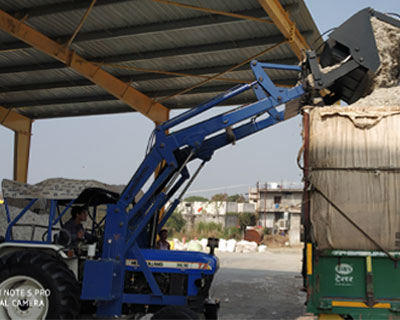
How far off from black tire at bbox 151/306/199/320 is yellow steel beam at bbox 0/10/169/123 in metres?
9.43

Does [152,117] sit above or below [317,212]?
above

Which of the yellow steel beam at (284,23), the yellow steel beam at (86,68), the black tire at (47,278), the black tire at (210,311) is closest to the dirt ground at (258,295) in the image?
A: the black tire at (210,311)

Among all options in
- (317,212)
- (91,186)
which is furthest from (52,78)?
(317,212)

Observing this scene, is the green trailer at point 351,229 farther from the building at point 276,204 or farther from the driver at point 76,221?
the building at point 276,204

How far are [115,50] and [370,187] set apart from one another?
35.6 feet

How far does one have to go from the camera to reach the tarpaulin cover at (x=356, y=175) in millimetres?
5500

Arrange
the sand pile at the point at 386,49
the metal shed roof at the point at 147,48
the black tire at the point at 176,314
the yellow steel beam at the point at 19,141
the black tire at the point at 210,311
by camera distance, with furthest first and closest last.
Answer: the yellow steel beam at the point at 19,141 → the metal shed roof at the point at 147,48 → the black tire at the point at 210,311 → the sand pile at the point at 386,49 → the black tire at the point at 176,314

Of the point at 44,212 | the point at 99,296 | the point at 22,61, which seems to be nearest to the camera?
the point at 99,296

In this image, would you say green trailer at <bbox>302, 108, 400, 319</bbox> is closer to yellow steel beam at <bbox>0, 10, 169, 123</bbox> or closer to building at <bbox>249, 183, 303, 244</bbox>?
yellow steel beam at <bbox>0, 10, 169, 123</bbox>

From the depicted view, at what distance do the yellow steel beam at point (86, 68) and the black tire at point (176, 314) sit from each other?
943cm

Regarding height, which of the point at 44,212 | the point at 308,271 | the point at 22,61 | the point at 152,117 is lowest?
the point at 308,271

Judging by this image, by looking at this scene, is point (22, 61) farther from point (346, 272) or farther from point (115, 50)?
point (346, 272)

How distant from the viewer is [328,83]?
21.1ft

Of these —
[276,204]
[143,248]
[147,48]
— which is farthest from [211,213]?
[143,248]
